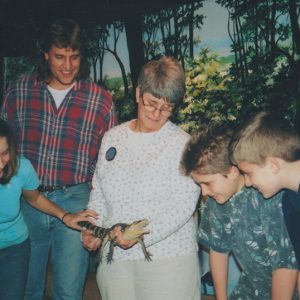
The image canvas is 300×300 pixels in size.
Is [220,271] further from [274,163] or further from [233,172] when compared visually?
[274,163]

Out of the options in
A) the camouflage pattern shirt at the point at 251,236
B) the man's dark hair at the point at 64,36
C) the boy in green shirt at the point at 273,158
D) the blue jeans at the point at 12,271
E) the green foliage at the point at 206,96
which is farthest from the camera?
the green foliage at the point at 206,96

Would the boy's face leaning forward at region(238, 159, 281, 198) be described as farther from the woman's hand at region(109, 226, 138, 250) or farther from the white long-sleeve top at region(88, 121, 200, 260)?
the woman's hand at region(109, 226, 138, 250)

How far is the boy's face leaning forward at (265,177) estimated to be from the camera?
180 centimetres

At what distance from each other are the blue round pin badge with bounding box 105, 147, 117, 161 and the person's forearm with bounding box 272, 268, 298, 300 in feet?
3.48

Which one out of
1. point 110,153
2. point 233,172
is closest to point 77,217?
point 110,153

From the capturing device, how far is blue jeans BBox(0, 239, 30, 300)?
7.78 ft

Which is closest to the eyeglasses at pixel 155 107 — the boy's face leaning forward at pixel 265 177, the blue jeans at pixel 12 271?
the boy's face leaning forward at pixel 265 177

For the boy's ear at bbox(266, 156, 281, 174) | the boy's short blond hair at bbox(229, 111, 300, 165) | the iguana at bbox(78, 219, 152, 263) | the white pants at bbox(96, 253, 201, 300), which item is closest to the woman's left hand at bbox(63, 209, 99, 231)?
the iguana at bbox(78, 219, 152, 263)

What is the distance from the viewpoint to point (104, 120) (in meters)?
2.61

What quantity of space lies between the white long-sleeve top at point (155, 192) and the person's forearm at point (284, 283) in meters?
0.46

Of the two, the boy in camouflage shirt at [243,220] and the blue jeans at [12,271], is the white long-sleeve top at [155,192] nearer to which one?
the boy in camouflage shirt at [243,220]

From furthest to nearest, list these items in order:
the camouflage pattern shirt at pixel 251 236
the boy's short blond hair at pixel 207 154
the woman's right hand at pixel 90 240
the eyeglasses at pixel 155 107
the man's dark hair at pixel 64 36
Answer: the man's dark hair at pixel 64 36, the woman's right hand at pixel 90 240, the eyeglasses at pixel 155 107, the boy's short blond hair at pixel 207 154, the camouflage pattern shirt at pixel 251 236

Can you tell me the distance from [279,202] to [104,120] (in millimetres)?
1294

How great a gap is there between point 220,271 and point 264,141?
0.91 meters
